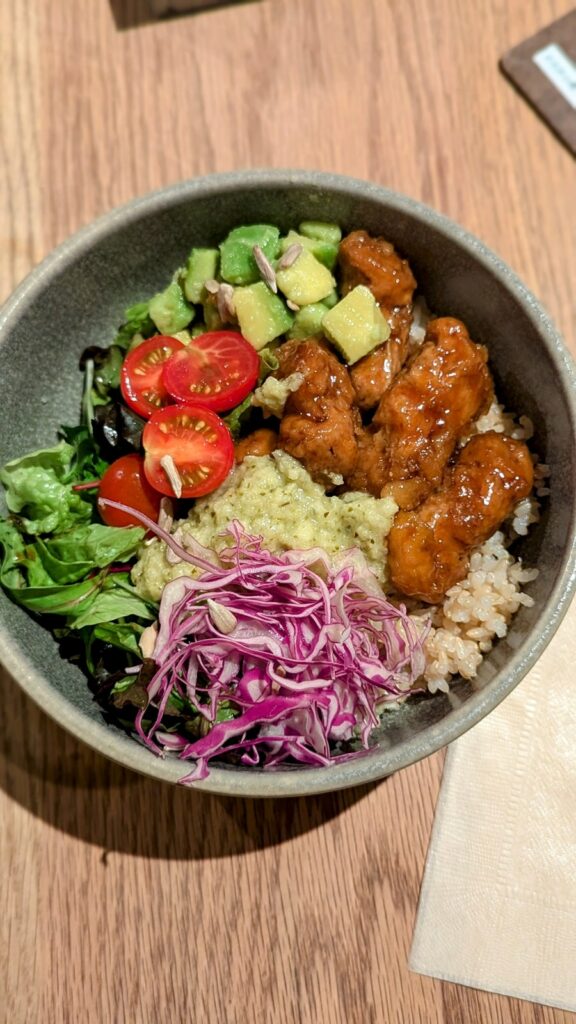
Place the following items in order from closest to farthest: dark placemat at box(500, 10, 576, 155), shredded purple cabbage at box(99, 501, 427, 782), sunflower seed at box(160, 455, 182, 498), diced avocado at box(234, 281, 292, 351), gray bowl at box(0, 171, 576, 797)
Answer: gray bowl at box(0, 171, 576, 797) → shredded purple cabbage at box(99, 501, 427, 782) → sunflower seed at box(160, 455, 182, 498) → diced avocado at box(234, 281, 292, 351) → dark placemat at box(500, 10, 576, 155)

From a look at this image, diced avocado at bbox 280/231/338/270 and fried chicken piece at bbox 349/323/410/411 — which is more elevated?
diced avocado at bbox 280/231/338/270

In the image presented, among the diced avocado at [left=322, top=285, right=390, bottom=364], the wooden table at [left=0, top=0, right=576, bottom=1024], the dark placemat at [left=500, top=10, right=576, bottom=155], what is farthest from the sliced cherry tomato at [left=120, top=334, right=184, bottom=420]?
the dark placemat at [left=500, top=10, right=576, bottom=155]

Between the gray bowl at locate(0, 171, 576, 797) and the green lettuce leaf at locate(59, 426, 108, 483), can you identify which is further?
the green lettuce leaf at locate(59, 426, 108, 483)

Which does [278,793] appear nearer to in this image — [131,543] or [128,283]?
[131,543]

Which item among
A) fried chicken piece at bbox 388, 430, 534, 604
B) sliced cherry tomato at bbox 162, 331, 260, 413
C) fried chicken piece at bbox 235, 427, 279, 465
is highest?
sliced cherry tomato at bbox 162, 331, 260, 413

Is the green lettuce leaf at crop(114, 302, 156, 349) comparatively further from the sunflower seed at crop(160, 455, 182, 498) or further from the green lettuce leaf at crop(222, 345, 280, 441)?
the sunflower seed at crop(160, 455, 182, 498)

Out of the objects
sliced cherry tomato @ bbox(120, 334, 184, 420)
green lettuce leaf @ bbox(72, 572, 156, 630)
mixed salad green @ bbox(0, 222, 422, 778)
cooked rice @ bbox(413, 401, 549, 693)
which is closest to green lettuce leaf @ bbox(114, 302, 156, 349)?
mixed salad green @ bbox(0, 222, 422, 778)

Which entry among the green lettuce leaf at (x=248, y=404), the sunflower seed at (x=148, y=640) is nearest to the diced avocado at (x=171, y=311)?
the green lettuce leaf at (x=248, y=404)

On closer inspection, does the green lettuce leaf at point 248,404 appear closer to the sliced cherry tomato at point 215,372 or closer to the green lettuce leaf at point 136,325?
the sliced cherry tomato at point 215,372

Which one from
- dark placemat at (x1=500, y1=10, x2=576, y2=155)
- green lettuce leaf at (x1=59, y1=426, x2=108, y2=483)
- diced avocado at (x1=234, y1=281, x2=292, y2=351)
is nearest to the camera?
diced avocado at (x1=234, y1=281, x2=292, y2=351)
